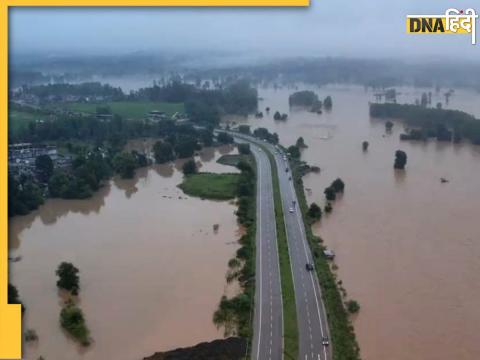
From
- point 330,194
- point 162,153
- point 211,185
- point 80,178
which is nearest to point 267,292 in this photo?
point 330,194

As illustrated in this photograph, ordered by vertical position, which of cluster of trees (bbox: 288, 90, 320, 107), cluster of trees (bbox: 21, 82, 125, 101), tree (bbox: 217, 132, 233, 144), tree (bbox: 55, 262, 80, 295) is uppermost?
cluster of trees (bbox: 21, 82, 125, 101)

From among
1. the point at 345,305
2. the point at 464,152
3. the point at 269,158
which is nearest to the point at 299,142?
the point at 269,158

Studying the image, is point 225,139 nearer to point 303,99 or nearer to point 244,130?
point 244,130

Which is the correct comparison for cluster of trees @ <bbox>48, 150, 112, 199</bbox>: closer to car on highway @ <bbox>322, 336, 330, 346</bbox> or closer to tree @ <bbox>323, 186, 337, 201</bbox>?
tree @ <bbox>323, 186, 337, 201</bbox>

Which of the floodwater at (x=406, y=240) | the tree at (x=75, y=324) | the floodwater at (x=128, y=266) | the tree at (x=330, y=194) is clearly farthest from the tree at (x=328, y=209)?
the tree at (x=75, y=324)

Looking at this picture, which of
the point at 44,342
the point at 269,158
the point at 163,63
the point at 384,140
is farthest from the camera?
the point at 163,63

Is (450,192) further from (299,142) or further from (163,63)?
(163,63)

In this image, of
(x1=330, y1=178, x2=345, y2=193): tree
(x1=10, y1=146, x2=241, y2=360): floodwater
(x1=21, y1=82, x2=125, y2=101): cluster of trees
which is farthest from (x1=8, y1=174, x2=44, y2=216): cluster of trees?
(x1=21, y1=82, x2=125, y2=101): cluster of trees
